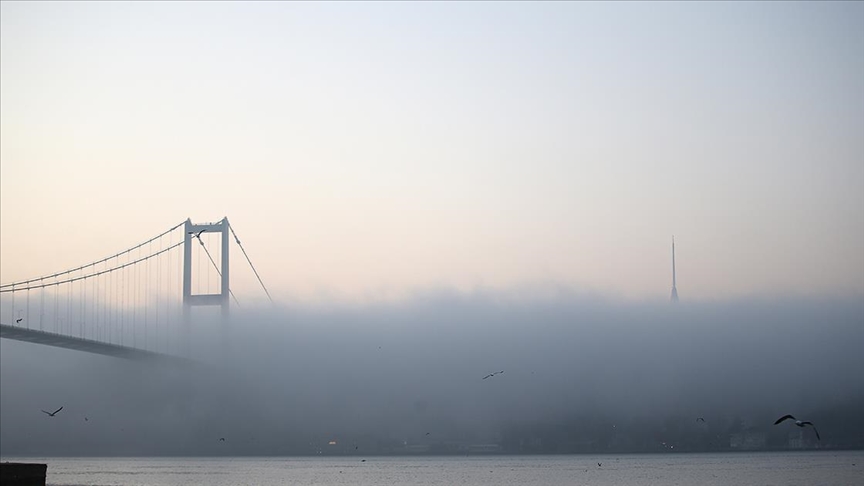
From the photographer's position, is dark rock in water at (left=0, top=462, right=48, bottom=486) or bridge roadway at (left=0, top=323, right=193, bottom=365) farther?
bridge roadway at (left=0, top=323, right=193, bottom=365)

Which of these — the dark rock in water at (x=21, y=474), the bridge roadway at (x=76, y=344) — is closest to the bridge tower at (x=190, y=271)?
the bridge roadway at (x=76, y=344)

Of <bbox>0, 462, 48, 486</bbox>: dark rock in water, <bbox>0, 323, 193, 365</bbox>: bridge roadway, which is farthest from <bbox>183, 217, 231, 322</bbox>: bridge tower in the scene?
<bbox>0, 462, 48, 486</bbox>: dark rock in water

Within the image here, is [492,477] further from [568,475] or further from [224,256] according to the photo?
[224,256]

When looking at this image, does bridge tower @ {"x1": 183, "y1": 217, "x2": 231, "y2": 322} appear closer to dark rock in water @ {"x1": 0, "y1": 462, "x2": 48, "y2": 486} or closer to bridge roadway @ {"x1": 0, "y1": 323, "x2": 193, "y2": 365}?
bridge roadway @ {"x1": 0, "y1": 323, "x2": 193, "y2": 365}

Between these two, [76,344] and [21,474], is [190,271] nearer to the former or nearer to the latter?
[76,344]

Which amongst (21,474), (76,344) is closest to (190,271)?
(76,344)

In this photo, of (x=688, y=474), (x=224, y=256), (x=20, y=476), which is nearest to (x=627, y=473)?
(x=688, y=474)

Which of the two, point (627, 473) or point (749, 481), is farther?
point (627, 473)

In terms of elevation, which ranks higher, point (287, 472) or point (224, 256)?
point (224, 256)
